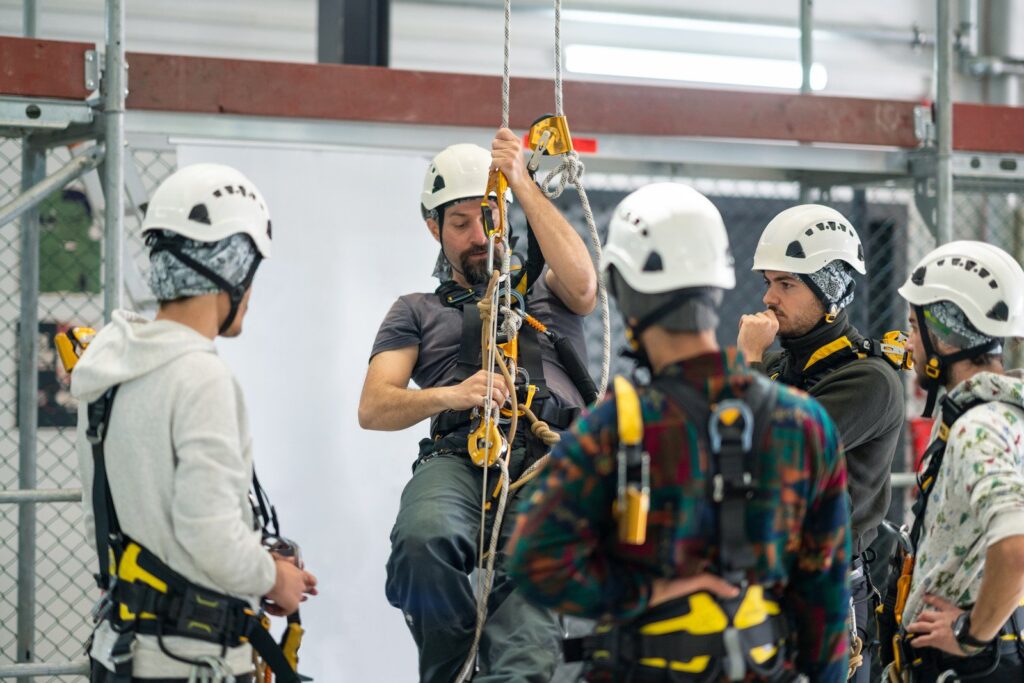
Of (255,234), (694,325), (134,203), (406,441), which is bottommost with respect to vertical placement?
(406,441)

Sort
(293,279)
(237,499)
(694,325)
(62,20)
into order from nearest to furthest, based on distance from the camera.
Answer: (694,325) → (237,499) → (293,279) → (62,20)

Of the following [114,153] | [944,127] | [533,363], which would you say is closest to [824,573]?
[533,363]

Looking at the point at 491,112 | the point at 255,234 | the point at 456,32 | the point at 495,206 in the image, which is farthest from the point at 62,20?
the point at 255,234

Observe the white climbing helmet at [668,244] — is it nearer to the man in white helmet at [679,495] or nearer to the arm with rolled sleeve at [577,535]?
the man in white helmet at [679,495]

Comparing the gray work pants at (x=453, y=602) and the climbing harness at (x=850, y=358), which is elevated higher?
the climbing harness at (x=850, y=358)

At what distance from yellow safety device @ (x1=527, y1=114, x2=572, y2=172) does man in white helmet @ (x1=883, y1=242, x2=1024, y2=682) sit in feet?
3.65

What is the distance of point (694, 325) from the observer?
7.82 ft

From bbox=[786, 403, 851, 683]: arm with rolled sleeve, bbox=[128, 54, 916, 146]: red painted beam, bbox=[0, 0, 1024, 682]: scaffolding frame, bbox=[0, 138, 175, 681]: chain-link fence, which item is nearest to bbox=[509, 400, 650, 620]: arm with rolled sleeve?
bbox=[786, 403, 851, 683]: arm with rolled sleeve

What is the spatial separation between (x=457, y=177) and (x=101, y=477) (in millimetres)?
1781

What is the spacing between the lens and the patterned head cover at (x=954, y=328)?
322 centimetres

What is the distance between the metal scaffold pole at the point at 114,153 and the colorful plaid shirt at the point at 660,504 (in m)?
2.60

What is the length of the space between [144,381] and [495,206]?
1.49 metres

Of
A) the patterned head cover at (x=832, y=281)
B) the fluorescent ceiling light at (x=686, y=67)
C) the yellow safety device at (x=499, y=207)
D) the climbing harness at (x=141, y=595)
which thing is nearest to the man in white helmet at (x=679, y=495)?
the climbing harness at (x=141, y=595)

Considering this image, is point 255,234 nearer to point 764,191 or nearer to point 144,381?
point 144,381
